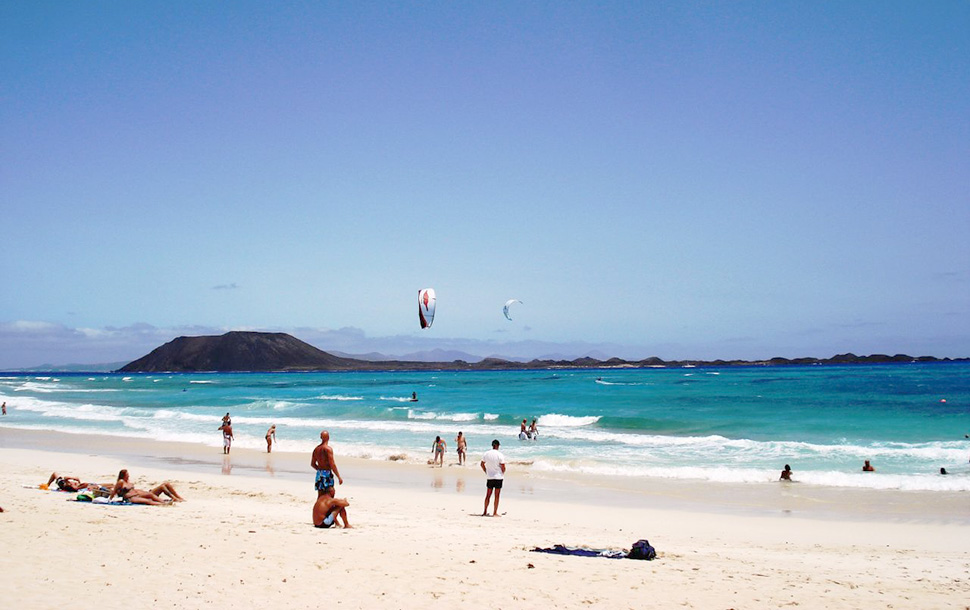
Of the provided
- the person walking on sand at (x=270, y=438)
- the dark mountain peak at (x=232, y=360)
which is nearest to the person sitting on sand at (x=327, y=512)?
the person walking on sand at (x=270, y=438)

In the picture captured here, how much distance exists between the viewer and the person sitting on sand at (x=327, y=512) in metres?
9.19

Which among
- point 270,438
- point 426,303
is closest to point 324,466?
point 426,303

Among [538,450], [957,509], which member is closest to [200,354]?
[538,450]

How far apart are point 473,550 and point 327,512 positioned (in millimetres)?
2179

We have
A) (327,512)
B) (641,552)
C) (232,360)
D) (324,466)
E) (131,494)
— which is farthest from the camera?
(232,360)

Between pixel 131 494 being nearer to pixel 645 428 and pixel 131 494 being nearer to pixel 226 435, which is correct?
pixel 226 435

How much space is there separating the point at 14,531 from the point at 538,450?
16.1 m

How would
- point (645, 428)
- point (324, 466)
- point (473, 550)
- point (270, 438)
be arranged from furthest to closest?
point (645, 428) → point (270, 438) → point (324, 466) → point (473, 550)

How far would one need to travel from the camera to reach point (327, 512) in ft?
30.2

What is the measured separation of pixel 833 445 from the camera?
881 inches

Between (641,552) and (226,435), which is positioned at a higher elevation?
(641,552)

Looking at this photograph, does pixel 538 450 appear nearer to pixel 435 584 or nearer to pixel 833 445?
pixel 833 445

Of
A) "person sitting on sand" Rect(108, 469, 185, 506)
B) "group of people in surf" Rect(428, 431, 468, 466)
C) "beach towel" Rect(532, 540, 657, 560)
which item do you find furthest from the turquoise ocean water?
"person sitting on sand" Rect(108, 469, 185, 506)

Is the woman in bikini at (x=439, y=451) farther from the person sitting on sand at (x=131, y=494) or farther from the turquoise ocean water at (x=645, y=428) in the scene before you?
the person sitting on sand at (x=131, y=494)
